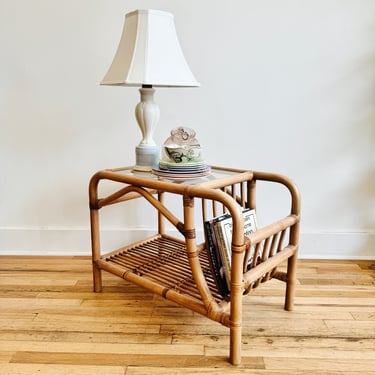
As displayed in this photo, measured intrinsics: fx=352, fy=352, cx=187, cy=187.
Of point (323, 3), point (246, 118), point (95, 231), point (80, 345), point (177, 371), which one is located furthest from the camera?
point (246, 118)

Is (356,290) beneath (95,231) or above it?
beneath

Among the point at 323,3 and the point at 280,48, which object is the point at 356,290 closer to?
the point at 280,48

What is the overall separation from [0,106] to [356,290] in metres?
1.72

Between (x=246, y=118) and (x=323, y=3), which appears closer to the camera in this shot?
(x=323, y=3)

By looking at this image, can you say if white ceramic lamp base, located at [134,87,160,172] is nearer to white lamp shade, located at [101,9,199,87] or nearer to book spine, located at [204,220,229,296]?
white lamp shade, located at [101,9,199,87]

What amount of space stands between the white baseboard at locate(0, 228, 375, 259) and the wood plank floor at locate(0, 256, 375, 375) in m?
0.17

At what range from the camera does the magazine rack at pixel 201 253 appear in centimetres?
95

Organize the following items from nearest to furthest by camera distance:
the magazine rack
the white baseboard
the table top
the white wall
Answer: the magazine rack
the table top
the white wall
the white baseboard

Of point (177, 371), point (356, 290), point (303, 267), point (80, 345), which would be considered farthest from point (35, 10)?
point (356, 290)

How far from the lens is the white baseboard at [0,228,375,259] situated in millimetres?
1669

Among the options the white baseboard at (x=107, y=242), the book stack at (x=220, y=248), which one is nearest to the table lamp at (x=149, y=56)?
the book stack at (x=220, y=248)

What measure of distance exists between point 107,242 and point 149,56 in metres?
0.96

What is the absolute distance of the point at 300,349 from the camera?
3.45 feet

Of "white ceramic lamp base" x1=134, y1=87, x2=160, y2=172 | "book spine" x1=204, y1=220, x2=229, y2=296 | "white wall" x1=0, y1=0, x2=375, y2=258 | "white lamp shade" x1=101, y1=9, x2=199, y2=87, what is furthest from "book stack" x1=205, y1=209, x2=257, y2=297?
"white wall" x1=0, y1=0, x2=375, y2=258
